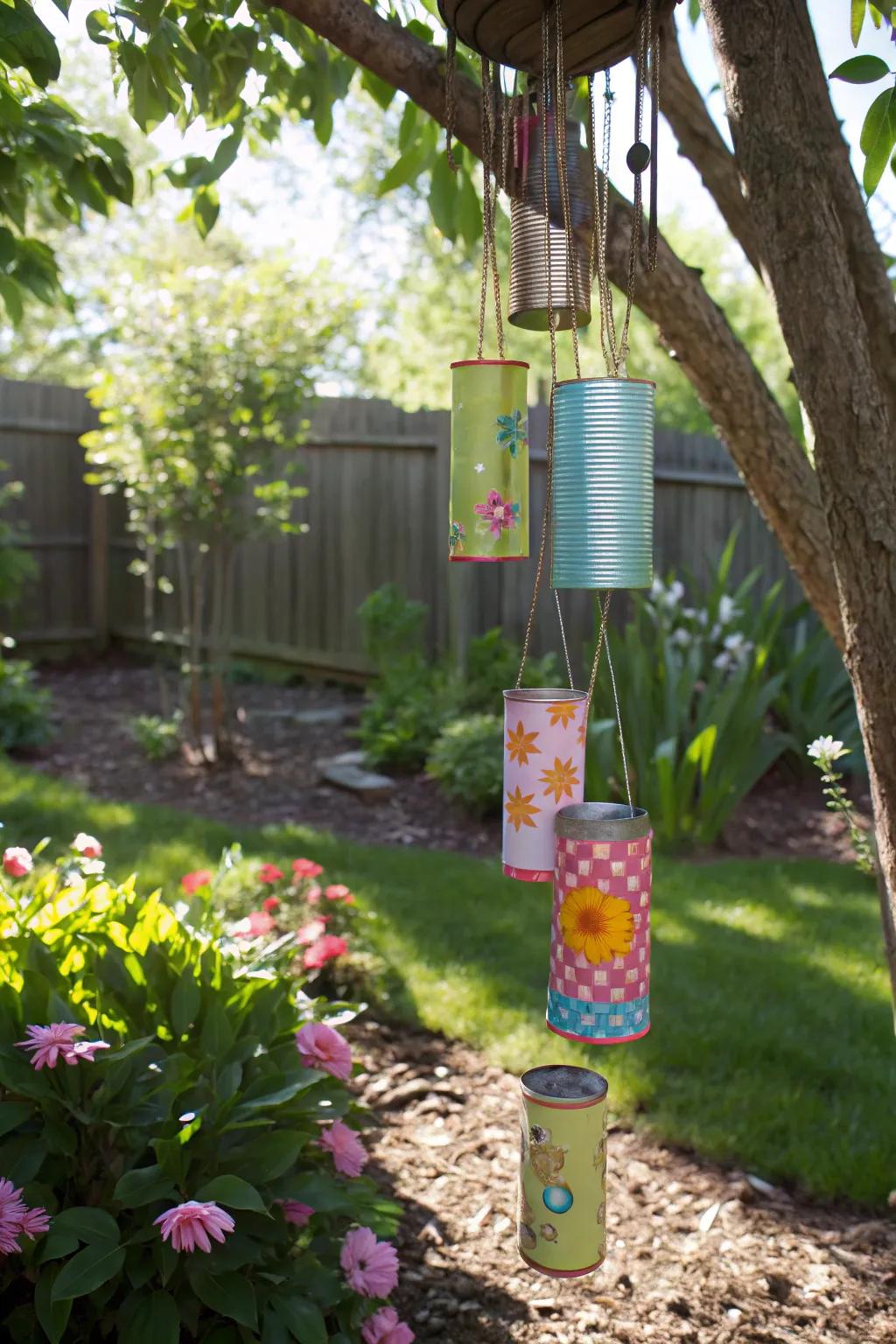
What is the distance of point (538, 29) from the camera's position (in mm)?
1760

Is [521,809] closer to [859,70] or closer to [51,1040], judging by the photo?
[51,1040]

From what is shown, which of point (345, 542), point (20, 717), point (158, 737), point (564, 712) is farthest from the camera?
point (345, 542)

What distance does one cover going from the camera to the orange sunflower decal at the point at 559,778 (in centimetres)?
174

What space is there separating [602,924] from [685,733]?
4.05 metres

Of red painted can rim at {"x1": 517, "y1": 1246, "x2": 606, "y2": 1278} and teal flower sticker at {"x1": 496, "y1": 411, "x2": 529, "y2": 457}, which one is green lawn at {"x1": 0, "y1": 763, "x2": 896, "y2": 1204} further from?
teal flower sticker at {"x1": 496, "y1": 411, "x2": 529, "y2": 457}

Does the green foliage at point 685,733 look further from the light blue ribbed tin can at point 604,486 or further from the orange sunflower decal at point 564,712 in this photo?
the light blue ribbed tin can at point 604,486

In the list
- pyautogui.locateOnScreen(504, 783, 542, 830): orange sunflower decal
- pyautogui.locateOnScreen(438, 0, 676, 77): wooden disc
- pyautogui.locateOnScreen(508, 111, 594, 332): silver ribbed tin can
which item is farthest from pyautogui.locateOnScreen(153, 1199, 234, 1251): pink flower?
pyautogui.locateOnScreen(438, 0, 676, 77): wooden disc

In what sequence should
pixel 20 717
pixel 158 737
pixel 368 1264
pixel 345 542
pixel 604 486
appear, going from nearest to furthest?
pixel 604 486 → pixel 368 1264 → pixel 158 737 → pixel 20 717 → pixel 345 542

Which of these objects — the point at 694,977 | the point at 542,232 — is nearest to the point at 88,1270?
the point at 542,232

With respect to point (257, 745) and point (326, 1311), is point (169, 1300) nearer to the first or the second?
point (326, 1311)

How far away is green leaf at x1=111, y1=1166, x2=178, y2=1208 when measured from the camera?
181 cm

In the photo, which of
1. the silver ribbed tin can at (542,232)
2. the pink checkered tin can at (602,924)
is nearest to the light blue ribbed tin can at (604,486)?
the silver ribbed tin can at (542,232)

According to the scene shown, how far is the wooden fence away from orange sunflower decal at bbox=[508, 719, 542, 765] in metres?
5.09

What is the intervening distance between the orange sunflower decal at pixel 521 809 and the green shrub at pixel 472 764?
3504 millimetres
